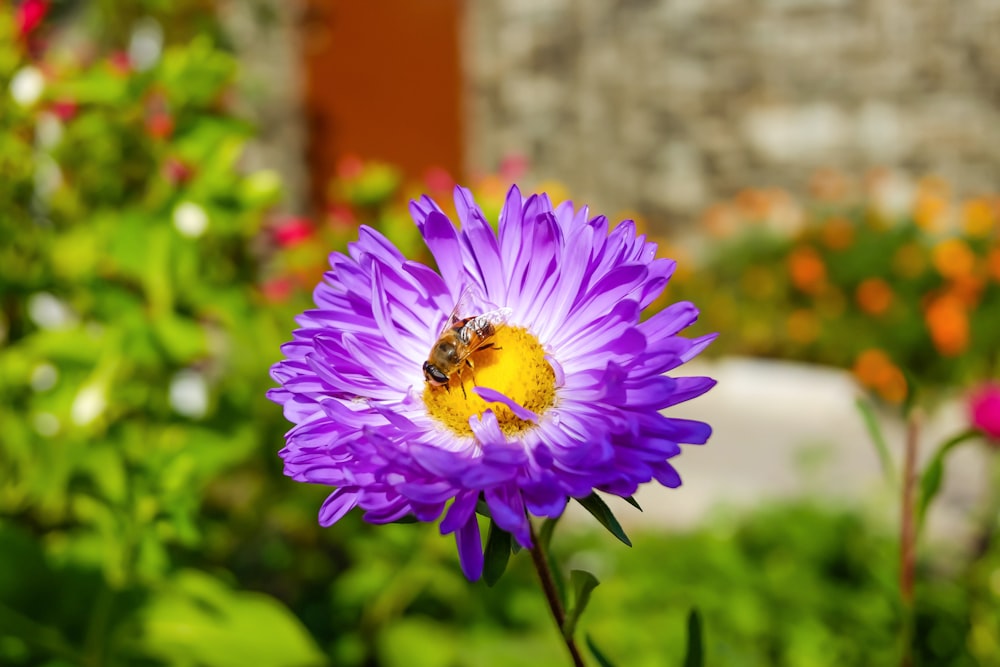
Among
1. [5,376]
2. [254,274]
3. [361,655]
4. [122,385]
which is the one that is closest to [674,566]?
[361,655]

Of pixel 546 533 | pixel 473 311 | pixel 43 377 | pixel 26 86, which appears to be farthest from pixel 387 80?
pixel 546 533

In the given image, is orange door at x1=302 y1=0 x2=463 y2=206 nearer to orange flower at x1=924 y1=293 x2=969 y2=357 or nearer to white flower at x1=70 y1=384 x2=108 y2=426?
orange flower at x1=924 y1=293 x2=969 y2=357

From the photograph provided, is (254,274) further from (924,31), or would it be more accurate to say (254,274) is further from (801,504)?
(924,31)

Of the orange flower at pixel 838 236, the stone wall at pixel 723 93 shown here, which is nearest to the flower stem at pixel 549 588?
the orange flower at pixel 838 236

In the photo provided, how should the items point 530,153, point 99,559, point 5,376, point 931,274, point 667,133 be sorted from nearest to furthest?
1. point 99,559
2. point 5,376
3. point 931,274
4. point 667,133
5. point 530,153

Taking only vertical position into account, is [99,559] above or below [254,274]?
below

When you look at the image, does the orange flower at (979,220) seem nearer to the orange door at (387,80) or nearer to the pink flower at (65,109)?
the orange door at (387,80)
